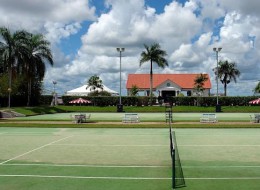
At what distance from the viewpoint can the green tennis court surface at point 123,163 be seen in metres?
10.2

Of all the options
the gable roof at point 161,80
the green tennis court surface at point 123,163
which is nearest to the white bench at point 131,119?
the green tennis court surface at point 123,163

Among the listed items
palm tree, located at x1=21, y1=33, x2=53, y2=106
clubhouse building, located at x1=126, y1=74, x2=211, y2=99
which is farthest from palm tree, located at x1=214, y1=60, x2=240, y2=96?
palm tree, located at x1=21, y1=33, x2=53, y2=106

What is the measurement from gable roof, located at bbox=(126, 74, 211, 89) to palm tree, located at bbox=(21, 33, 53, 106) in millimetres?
41255

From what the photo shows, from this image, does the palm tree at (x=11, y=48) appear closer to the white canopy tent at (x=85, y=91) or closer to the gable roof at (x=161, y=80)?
the white canopy tent at (x=85, y=91)

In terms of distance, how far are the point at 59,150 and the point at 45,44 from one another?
4527 cm

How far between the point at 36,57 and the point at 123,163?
47006 mm

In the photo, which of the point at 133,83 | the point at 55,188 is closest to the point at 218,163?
the point at 55,188

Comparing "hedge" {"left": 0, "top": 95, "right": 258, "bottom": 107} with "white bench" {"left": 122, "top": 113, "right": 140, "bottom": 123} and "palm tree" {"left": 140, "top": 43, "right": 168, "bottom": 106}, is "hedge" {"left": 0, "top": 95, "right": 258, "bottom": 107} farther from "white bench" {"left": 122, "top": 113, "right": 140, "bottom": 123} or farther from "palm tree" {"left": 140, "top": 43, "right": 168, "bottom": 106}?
"white bench" {"left": 122, "top": 113, "right": 140, "bottom": 123}

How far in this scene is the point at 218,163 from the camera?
13.5 metres

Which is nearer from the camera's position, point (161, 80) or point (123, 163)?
point (123, 163)

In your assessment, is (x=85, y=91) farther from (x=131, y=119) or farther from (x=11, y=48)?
(x=131, y=119)

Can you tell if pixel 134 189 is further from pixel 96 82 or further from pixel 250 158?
pixel 96 82

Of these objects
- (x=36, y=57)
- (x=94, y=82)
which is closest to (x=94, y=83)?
(x=94, y=82)

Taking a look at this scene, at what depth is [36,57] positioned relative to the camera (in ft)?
190
